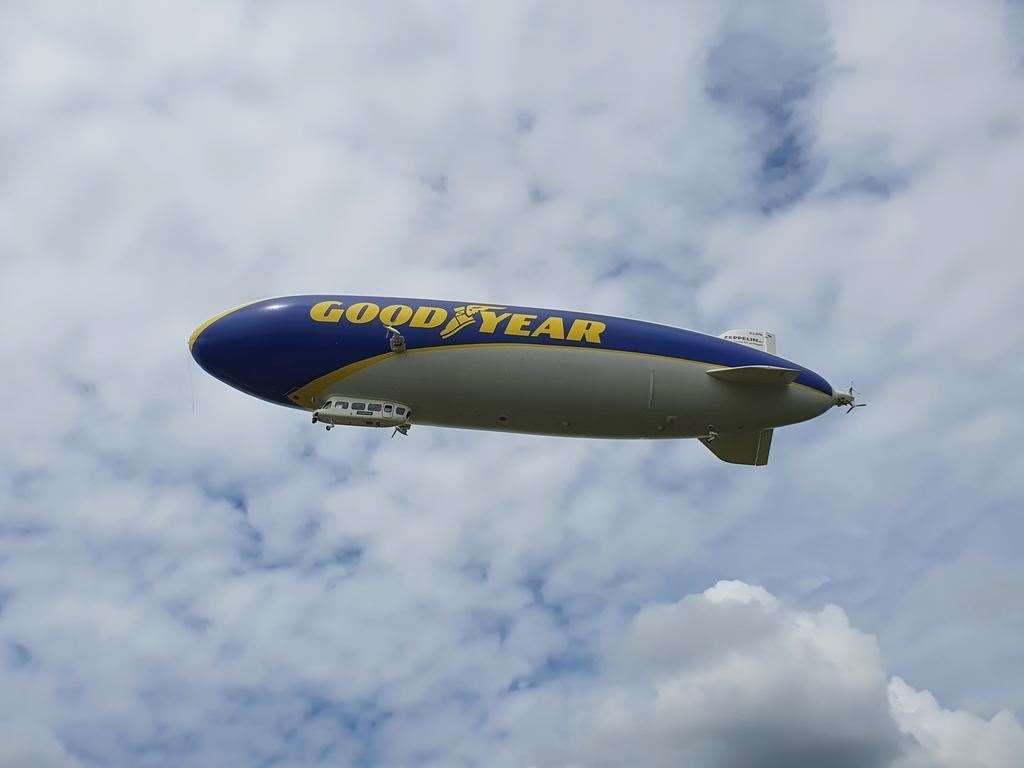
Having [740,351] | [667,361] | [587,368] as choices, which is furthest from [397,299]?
[740,351]

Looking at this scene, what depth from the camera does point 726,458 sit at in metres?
51.3

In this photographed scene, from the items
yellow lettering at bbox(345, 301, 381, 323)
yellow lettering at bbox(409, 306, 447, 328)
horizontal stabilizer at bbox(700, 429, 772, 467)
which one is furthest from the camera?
horizontal stabilizer at bbox(700, 429, 772, 467)

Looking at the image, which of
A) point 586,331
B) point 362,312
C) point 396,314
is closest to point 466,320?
point 396,314

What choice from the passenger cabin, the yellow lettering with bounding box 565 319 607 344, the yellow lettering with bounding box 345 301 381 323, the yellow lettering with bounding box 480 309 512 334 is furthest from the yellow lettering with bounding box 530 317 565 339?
the yellow lettering with bounding box 345 301 381 323

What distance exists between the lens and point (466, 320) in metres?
45.4

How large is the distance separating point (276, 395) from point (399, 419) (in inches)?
251

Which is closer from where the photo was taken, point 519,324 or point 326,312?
point 519,324

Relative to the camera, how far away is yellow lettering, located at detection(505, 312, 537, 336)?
45.1 m

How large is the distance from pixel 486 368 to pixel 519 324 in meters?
2.70

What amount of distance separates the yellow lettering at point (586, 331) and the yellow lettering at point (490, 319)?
2979 millimetres

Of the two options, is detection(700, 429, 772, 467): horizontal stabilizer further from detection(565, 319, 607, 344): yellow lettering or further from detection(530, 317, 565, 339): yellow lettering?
detection(530, 317, 565, 339): yellow lettering

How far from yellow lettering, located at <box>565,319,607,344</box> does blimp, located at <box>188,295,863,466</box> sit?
7 cm

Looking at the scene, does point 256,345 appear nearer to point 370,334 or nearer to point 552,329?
point 370,334

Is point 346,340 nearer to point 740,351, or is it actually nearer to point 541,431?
point 541,431
